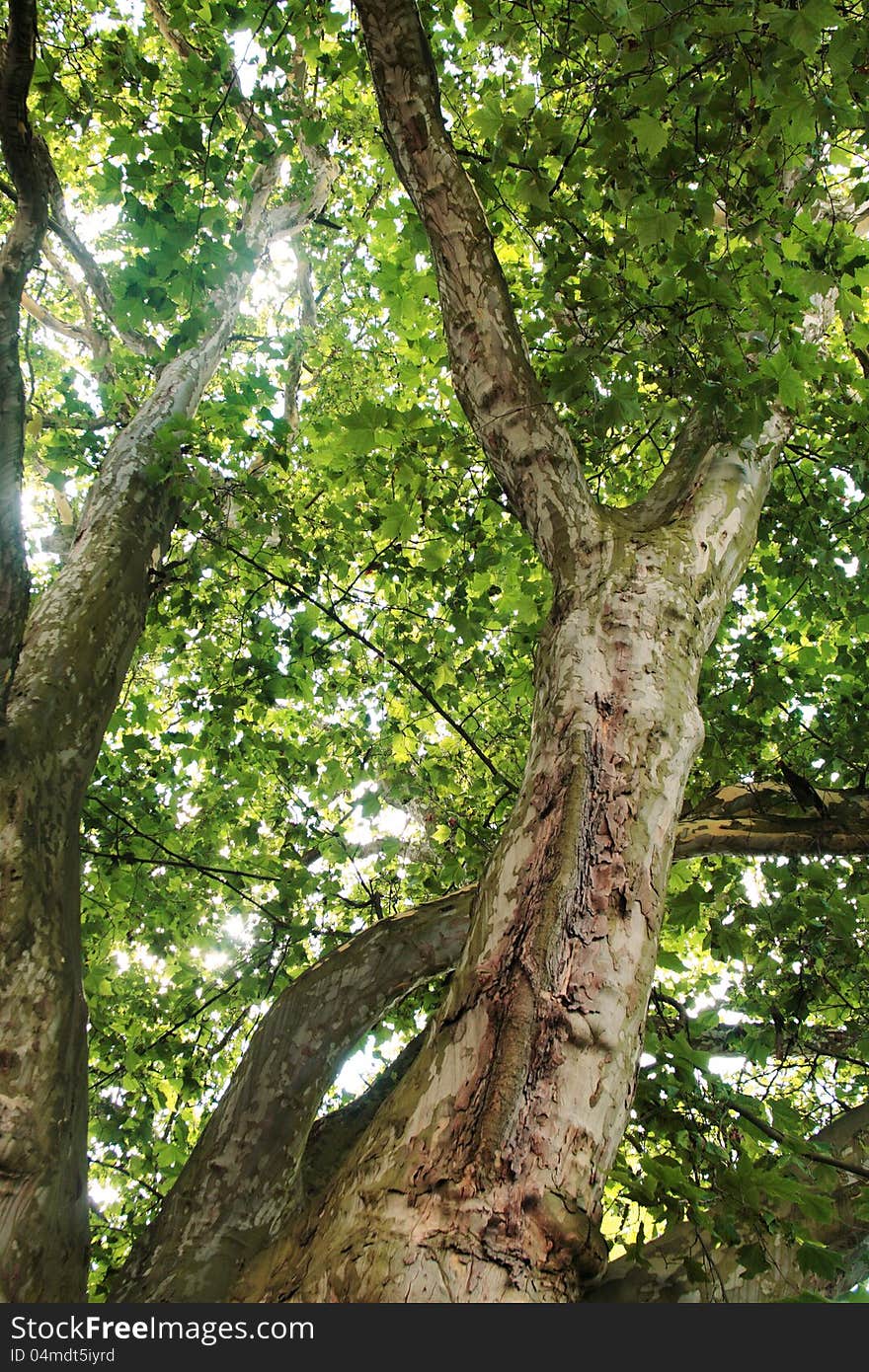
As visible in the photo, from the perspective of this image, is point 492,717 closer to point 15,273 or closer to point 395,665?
point 395,665

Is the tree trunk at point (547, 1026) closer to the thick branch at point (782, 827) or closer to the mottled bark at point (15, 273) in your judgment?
the thick branch at point (782, 827)

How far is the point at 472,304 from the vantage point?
8.70 ft

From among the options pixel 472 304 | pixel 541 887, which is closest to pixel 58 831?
pixel 541 887

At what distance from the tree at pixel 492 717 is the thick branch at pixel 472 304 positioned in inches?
0.7

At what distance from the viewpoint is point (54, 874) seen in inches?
97.7

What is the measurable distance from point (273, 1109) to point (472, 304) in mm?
2763

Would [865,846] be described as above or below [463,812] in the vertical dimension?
below

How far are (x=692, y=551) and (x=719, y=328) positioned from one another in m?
0.92

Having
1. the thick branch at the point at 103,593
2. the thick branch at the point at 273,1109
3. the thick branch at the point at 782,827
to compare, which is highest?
the thick branch at the point at 103,593

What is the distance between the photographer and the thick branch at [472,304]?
98.6 inches

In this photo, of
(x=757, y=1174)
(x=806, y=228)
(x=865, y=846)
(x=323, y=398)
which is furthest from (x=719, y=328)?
(x=323, y=398)

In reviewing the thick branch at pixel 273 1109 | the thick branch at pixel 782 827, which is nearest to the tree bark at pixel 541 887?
the thick branch at pixel 273 1109

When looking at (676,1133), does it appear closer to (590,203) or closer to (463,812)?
(463,812)

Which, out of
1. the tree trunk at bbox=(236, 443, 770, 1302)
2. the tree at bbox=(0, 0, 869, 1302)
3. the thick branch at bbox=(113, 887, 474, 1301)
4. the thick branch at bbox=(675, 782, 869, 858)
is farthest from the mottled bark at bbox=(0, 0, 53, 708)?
the thick branch at bbox=(675, 782, 869, 858)
